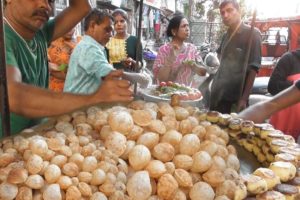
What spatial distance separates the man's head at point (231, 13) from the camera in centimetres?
365

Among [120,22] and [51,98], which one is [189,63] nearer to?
[120,22]

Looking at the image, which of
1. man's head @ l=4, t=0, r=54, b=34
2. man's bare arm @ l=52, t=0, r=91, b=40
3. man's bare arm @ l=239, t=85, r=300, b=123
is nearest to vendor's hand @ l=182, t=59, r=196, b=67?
man's bare arm @ l=52, t=0, r=91, b=40

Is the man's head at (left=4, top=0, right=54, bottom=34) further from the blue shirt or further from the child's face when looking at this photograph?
the child's face

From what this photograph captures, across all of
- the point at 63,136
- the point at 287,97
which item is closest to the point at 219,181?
the point at 63,136

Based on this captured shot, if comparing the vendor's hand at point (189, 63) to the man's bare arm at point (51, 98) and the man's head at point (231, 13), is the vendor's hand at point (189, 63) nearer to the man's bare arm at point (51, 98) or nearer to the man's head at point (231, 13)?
the man's head at point (231, 13)

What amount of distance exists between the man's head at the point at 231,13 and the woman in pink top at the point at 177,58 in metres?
0.59

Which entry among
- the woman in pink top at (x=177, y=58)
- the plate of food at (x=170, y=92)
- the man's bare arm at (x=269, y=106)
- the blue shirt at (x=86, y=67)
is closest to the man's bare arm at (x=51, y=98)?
the man's bare arm at (x=269, y=106)

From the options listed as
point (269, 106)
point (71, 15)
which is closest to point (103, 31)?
point (71, 15)

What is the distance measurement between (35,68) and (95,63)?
0.87 meters

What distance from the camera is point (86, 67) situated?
2.71m

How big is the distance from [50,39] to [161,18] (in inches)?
583

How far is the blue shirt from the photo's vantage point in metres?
2.69

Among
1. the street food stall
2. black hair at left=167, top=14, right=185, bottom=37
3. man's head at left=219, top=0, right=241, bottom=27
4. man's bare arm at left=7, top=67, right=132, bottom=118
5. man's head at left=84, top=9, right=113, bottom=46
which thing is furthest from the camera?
black hair at left=167, top=14, right=185, bottom=37

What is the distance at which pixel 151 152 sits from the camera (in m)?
1.07
